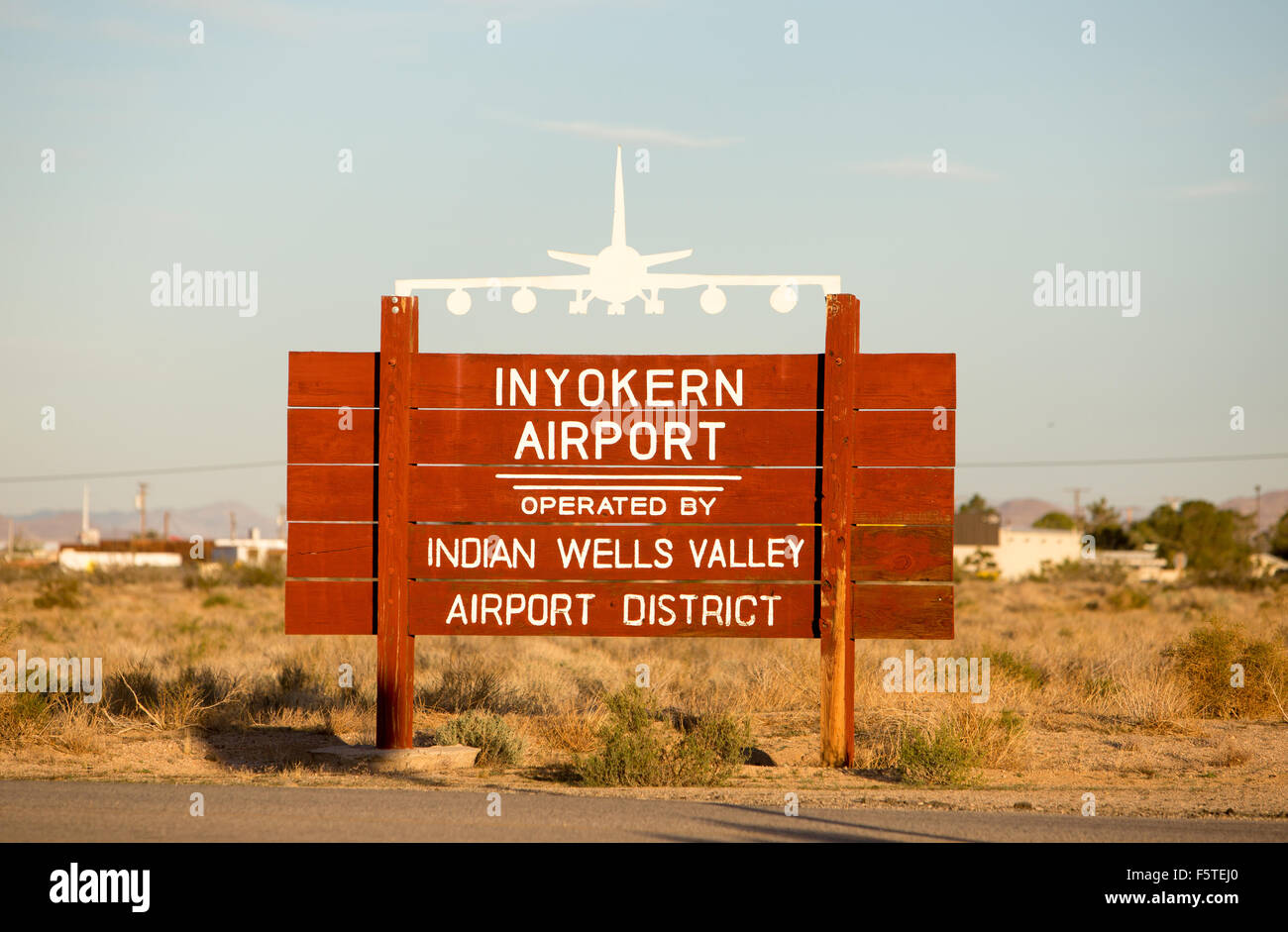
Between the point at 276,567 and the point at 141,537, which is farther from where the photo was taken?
the point at 141,537

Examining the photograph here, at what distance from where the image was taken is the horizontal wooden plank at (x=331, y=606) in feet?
37.8

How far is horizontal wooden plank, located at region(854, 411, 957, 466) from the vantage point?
1138cm

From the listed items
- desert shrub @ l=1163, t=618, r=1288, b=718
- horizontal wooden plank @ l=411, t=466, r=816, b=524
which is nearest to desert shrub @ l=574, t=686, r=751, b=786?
horizontal wooden plank @ l=411, t=466, r=816, b=524

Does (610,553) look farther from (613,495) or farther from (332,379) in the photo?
(332,379)

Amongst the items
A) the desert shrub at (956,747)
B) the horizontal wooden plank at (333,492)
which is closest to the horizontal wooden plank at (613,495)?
the horizontal wooden plank at (333,492)

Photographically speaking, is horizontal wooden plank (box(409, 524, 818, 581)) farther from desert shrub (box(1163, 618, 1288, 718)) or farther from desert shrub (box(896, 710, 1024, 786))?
desert shrub (box(1163, 618, 1288, 718))

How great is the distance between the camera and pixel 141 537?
104375 millimetres

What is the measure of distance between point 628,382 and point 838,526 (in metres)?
2.19

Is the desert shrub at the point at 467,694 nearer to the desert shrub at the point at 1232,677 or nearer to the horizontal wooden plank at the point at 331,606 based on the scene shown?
the horizontal wooden plank at the point at 331,606

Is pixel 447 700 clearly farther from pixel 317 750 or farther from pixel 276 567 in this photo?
pixel 276 567

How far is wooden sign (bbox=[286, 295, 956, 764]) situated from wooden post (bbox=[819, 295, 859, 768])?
0.04 meters
